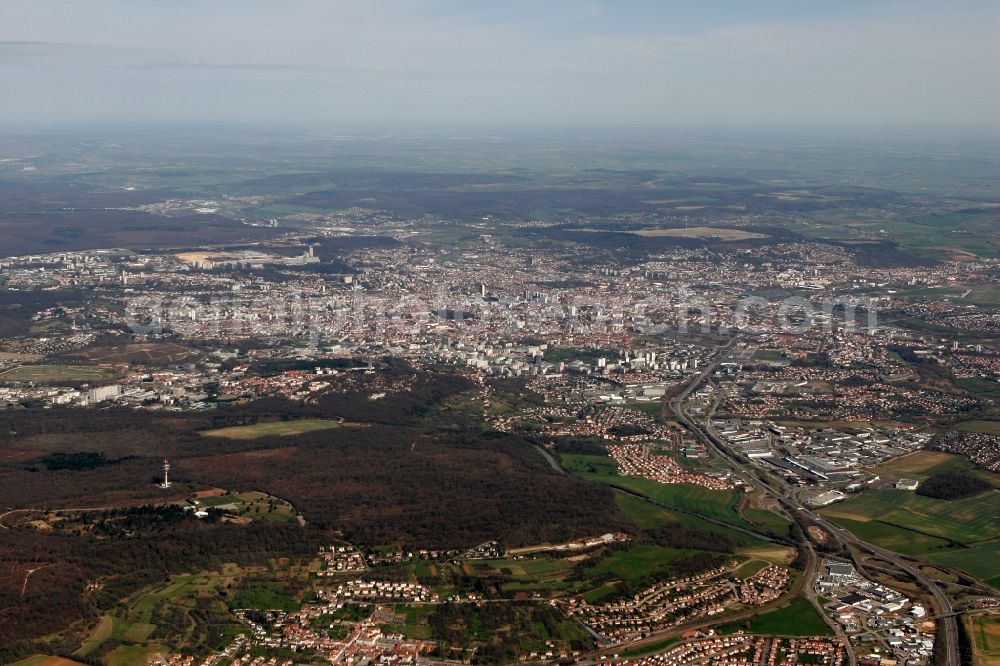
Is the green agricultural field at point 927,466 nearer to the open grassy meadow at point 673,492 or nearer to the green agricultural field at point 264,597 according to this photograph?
the open grassy meadow at point 673,492

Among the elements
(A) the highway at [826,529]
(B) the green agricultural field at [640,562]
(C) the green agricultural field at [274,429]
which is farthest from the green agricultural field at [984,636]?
(C) the green agricultural field at [274,429]

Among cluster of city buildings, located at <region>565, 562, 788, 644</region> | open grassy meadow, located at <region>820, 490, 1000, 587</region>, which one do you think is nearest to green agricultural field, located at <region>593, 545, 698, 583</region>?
cluster of city buildings, located at <region>565, 562, 788, 644</region>

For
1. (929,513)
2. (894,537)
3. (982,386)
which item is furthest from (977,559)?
(982,386)

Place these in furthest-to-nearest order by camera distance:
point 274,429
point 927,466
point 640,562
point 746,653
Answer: point 274,429
point 927,466
point 640,562
point 746,653

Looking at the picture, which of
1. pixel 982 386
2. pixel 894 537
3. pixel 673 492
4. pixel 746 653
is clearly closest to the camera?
pixel 746 653

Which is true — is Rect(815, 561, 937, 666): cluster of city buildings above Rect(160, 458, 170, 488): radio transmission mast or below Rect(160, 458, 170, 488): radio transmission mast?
below

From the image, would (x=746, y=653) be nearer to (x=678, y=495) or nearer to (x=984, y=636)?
(x=984, y=636)

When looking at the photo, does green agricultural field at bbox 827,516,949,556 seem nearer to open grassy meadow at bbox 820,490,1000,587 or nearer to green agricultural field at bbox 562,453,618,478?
open grassy meadow at bbox 820,490,1000,587

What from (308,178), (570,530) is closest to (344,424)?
(570,530)
